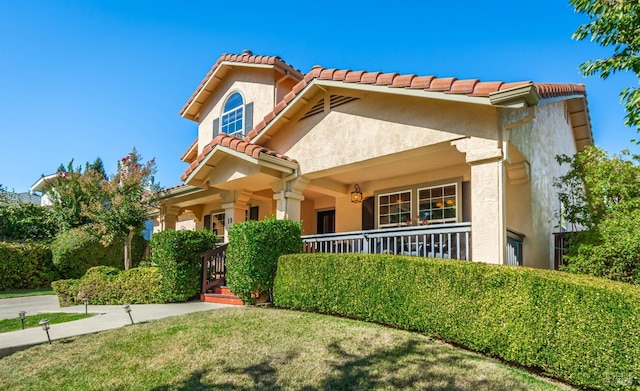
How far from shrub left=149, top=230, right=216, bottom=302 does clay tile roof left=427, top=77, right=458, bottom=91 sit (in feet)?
23.3

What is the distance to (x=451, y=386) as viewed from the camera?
4113 millimetres

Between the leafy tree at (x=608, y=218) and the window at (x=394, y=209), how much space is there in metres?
4.00

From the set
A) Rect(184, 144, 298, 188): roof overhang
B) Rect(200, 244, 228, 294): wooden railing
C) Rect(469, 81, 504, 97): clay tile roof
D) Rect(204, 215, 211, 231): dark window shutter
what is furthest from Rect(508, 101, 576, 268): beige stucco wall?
Rect(204, 215, 211, 231): dark window shutter

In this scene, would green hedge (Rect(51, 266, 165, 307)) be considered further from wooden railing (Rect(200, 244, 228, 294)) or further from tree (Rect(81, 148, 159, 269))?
tree (Rect(81, 148, 159, 269))

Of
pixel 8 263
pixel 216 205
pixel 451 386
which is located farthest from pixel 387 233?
pixel 8 263

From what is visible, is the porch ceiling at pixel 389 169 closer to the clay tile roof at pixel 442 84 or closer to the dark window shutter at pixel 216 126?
the clay tile roof at pixel 442 84

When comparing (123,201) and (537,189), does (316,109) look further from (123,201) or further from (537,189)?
(123,201)

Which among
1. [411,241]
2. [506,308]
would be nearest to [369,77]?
[411,241]

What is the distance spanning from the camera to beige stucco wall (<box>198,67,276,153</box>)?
13.4 metres

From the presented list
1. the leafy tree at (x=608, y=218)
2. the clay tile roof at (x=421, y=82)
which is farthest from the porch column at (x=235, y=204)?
the leafy tree at (x=608, y=218)

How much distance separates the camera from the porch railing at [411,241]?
741 centimetres

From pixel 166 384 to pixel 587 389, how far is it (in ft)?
16.0

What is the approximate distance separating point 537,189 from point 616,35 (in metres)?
3.94

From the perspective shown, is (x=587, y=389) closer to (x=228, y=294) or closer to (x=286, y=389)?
(x=286, y=389)
